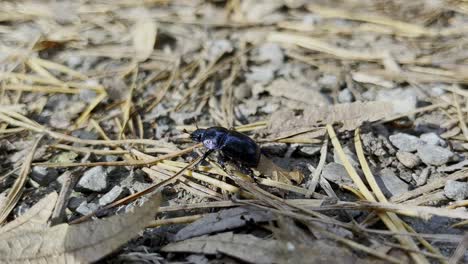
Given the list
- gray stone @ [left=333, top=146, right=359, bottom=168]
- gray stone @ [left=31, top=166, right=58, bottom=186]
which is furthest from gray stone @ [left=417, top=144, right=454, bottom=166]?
gray stone @ [left=31, top=166, right=58, bottom=186]

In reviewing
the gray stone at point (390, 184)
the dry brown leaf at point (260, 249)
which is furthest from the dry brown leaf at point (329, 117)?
the dry brown leaf at point (260, 249)

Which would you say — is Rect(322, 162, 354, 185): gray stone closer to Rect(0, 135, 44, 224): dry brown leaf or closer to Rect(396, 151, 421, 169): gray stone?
Rect(396, 151, 421, 169): gray stone

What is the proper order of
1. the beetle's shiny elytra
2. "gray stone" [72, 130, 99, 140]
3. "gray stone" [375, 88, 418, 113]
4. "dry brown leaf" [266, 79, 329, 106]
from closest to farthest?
the beetle's shiny elytra < "gray stone" [72, 130, 99, 140] < "gray stone" [375, 88, 418, 113] < "dry brown leaf" [266, 79, 329, 106]

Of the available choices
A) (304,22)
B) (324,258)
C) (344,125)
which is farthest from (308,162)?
(304,22)

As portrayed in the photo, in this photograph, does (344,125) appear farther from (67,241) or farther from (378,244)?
(67,241)

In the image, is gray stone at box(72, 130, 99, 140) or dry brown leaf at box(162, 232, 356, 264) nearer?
dry brown leaf at box(162, 232, 356, 264)

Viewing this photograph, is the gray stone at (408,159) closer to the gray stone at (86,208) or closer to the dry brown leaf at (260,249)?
the dry brown leaf at (260,249)

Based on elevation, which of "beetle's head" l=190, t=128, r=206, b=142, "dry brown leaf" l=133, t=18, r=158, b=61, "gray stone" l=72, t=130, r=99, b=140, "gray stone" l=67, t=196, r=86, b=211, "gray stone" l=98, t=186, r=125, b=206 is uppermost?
"dry brown leaf" l=133, t=18, r=158, b=61
